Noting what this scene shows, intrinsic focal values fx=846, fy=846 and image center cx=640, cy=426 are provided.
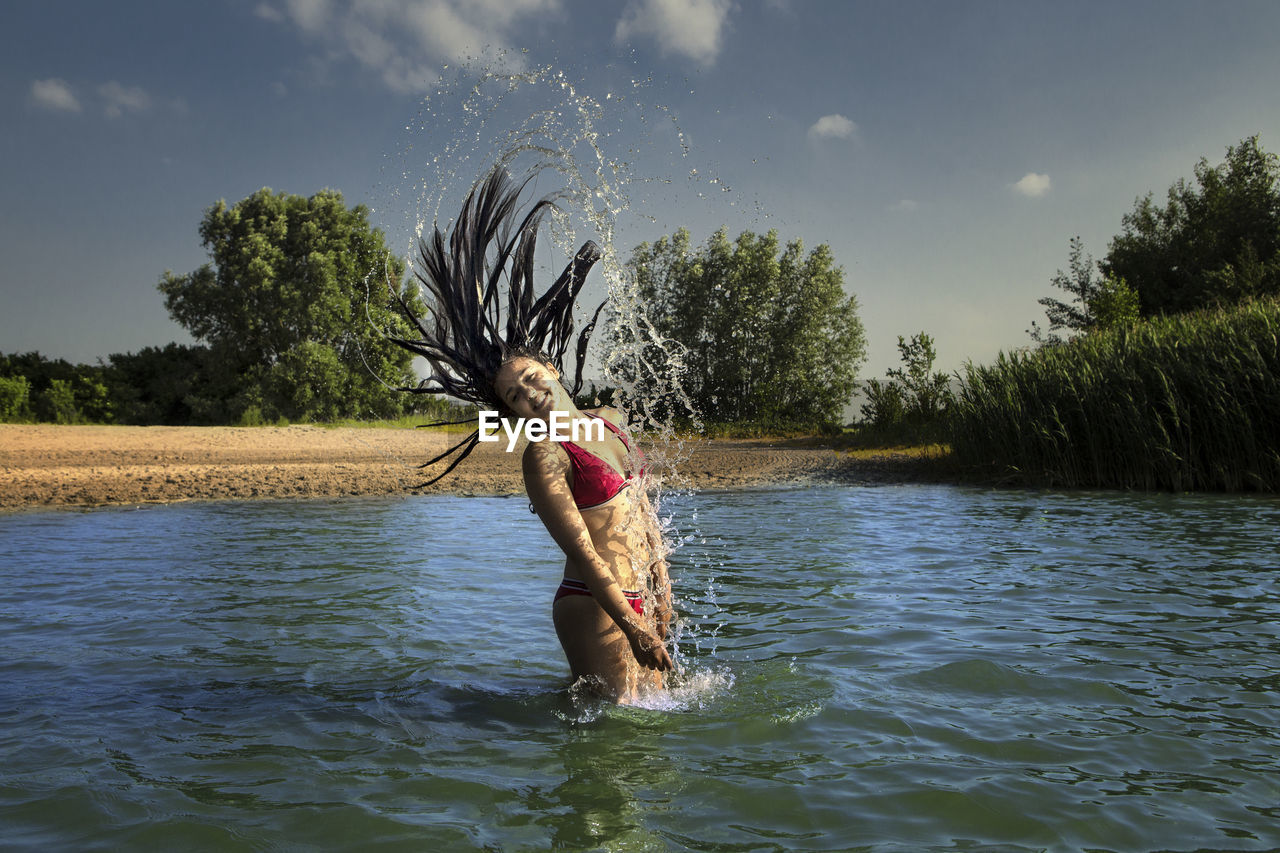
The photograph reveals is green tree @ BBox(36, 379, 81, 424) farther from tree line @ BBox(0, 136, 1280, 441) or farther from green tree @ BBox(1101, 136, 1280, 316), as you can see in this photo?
green tree @ BBox(1101, 136, 1280, 316)

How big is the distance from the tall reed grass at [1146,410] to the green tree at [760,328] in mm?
21951

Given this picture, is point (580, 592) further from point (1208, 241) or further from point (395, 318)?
point (1208, 241)

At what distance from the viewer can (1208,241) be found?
40938 mm

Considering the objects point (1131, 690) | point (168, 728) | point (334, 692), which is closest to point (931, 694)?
point (1131, 690)

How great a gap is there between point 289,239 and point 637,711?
40440 millimetres

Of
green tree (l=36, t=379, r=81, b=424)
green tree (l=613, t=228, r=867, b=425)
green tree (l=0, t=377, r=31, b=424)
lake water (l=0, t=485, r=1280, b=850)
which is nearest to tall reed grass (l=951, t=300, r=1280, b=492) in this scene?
lake water (l=0, t=485, r=1280, b=850)

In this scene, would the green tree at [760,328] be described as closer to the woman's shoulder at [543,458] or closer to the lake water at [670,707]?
the lake water at [670,707]

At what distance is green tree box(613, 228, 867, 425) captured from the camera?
39875 millimetres

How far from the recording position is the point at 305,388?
121 ft

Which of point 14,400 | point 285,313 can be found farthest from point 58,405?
point 285,313

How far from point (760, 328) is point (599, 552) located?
37549 mm

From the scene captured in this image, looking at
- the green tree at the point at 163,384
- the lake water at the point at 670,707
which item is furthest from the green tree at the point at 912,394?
the green tree at the point at 163,384

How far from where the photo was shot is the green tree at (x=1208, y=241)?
3834 centimetres

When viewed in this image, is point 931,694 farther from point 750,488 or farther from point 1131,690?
point 750,488
